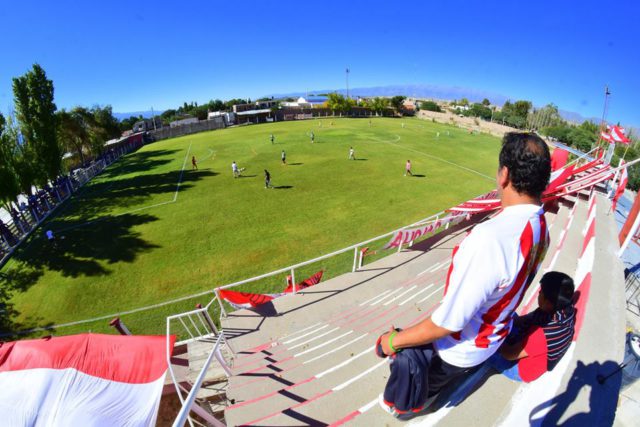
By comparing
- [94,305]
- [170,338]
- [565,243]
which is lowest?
[94,305]

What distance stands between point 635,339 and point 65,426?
25.6ft

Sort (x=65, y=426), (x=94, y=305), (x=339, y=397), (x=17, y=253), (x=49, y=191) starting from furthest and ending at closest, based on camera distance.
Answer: (x=49, y=191) → (x=17, y=253) → (x=94, y=305) → (x=339, y=397) → (x=65, y=426)

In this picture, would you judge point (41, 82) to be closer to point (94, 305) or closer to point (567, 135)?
point (94, 305)

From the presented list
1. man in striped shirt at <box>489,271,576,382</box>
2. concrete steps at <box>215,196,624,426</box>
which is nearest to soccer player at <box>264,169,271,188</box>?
concrete steps at <box>215,196,624,426</box>

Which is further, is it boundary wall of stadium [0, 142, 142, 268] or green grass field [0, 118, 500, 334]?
boundary wall of stadium [0, 142, 142, 268]

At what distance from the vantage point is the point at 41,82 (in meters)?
22.8

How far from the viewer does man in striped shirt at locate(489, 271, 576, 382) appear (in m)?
2.17

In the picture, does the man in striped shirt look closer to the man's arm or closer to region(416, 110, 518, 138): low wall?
the man's arm

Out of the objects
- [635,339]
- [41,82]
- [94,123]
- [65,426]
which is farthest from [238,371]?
[94,123]

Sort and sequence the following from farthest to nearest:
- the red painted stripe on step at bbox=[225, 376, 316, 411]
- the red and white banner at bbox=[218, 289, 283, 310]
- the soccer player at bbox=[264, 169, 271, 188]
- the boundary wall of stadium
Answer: the soccer player at bbox=[264, 169, 271, 188] → the boundary wall of stadium → the red and white banner at bbox=[218, 289, 283, 310] → the red painted stripe on step at bbox=[225, 376, 316, 411]

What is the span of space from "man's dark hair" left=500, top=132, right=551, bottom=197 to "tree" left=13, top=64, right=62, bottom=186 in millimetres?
29475

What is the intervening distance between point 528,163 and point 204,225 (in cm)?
1709

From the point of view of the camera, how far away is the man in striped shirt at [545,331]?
7.13 ft

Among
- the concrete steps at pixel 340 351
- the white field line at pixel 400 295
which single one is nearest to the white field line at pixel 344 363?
the concrete steps at pixel 340 351
